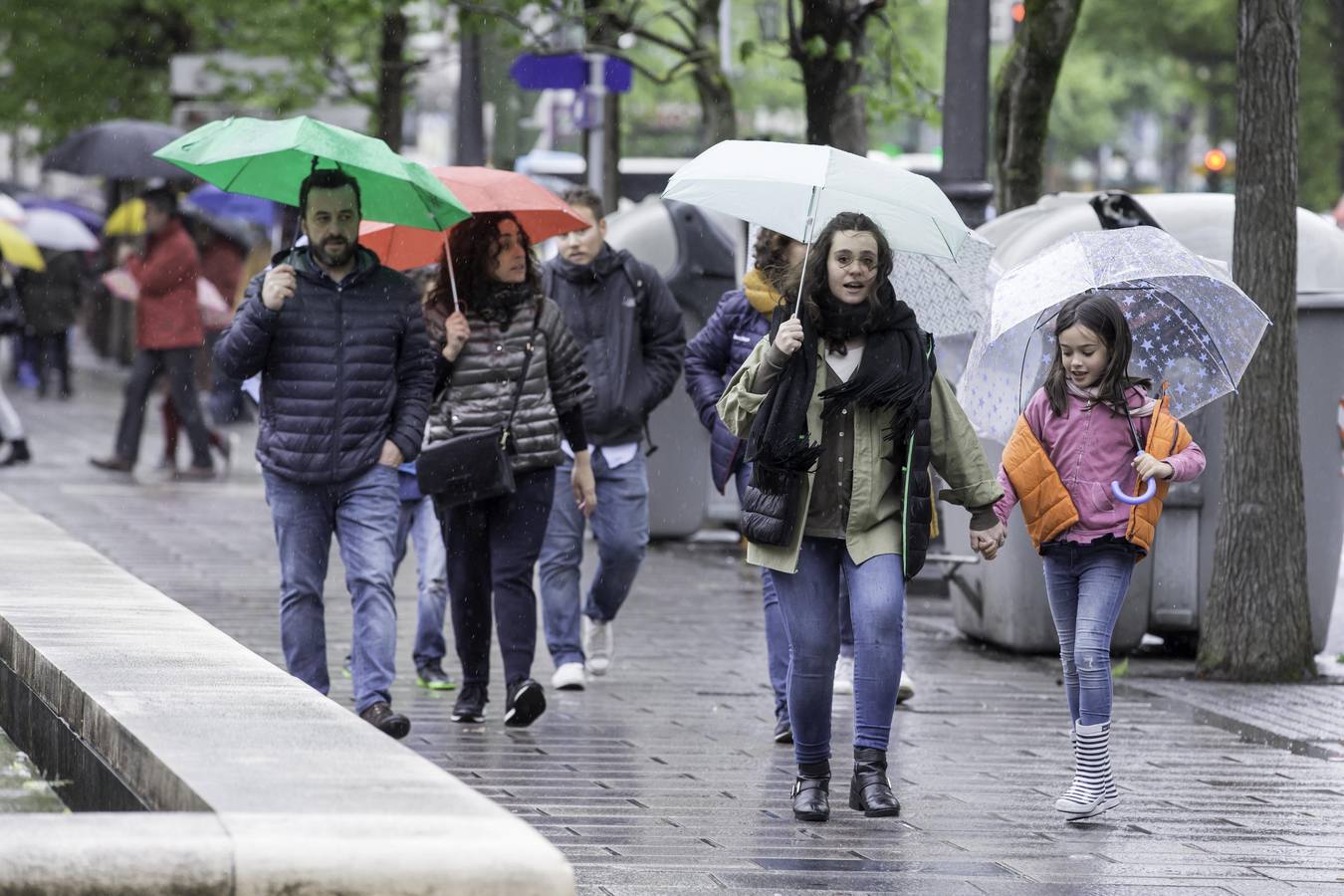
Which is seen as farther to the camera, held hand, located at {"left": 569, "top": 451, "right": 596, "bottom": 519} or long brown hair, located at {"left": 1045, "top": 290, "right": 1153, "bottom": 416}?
held hand, located at {"left": 569, "top": 451, "right": 596, "bottom": 519}

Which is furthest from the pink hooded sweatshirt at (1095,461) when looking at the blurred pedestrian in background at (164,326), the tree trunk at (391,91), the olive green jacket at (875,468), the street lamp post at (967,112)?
the tree trunk at (391,91)

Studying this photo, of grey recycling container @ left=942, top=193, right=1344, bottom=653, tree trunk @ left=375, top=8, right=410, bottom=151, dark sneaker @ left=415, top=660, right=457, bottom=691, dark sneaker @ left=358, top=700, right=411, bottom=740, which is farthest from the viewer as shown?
tree trunk @ left=375, top=8, right=410, bottom=151

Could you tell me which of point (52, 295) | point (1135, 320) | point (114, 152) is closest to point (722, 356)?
point (1135, 320)

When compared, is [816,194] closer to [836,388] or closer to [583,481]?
[836,388]

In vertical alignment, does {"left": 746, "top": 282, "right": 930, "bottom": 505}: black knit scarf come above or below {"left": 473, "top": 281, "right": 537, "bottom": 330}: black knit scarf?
below

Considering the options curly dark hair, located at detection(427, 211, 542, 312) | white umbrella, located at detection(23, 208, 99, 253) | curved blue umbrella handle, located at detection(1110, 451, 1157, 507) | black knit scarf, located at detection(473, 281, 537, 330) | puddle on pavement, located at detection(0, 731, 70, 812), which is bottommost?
puddle on pavement, located at detection(0, 731, 70, 812)

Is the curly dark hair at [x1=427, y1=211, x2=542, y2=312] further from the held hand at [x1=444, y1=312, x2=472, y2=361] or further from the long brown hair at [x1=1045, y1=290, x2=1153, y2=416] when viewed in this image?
the long brown hair at [x1=1045, y1=290, x2=1153, y2=416]

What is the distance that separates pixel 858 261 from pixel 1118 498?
39.3 inches

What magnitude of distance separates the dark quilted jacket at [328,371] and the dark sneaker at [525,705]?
0.91m

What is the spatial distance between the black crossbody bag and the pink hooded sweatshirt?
69.4 inches

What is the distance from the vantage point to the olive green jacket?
21.0 feet

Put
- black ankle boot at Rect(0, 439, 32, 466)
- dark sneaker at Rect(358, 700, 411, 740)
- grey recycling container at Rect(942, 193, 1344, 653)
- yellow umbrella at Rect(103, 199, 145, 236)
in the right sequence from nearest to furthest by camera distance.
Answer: dark sneaker at Rect(358, 700, 411, 740)
grey recycling container at Rect(942, 193, 1344, 653)
black ankle boot at Rect(0, 439, 32, 466)
yellow umbrella at Rect(103, 199, 145, 236)

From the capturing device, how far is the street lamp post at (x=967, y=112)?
476 inches

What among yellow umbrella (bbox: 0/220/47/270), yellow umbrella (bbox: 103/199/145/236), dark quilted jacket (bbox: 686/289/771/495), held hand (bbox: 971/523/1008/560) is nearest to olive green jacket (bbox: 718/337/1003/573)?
held hand (bbox: 971/523/1008/560)
